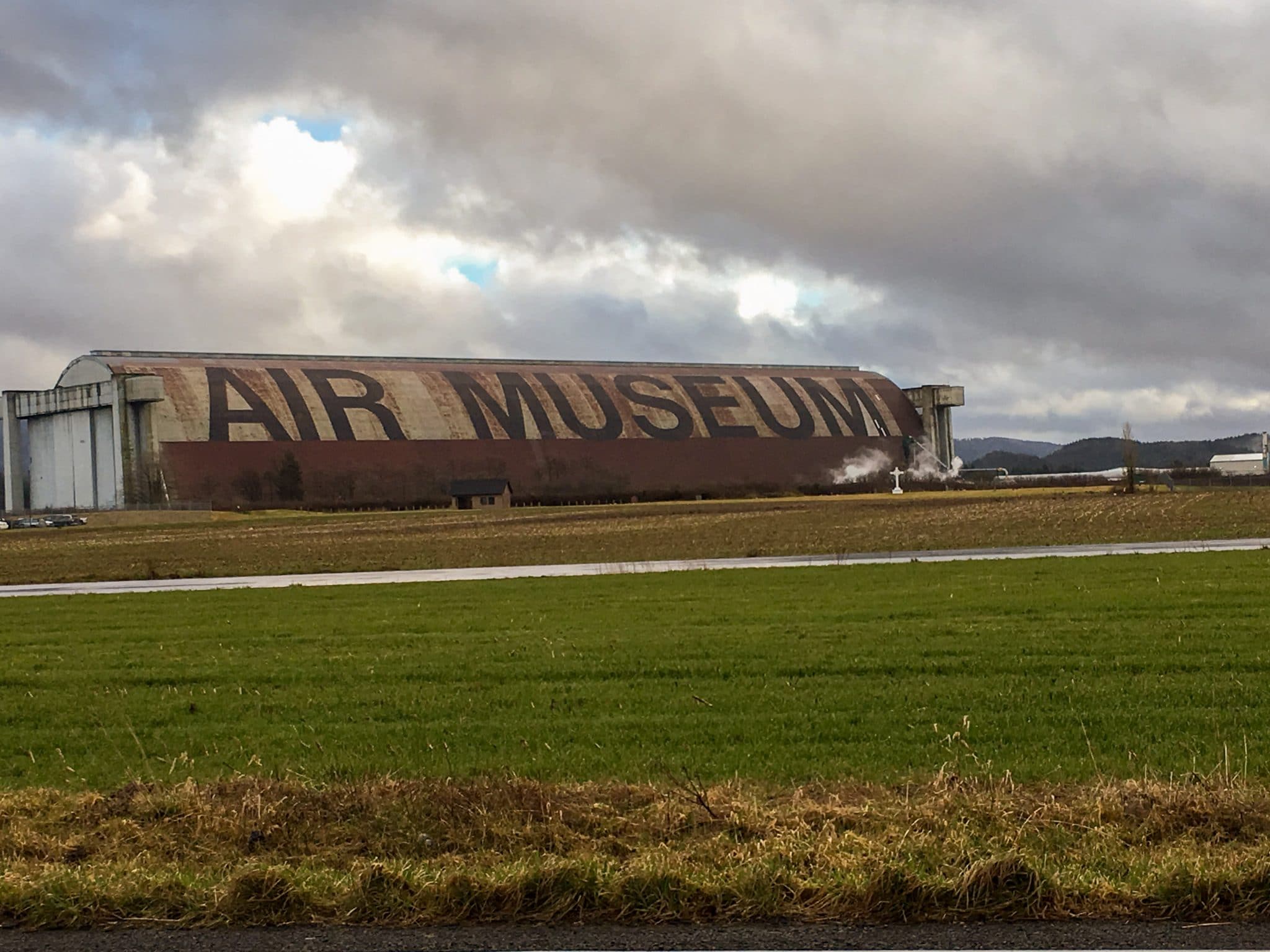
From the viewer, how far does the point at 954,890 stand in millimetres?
6621

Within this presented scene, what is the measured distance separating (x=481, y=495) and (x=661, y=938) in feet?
290

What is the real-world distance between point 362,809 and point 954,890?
3714mm

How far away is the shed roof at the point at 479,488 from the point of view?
94.1 metres

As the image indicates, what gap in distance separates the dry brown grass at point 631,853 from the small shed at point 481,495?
280 feet

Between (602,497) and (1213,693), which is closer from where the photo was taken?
(1213,693)

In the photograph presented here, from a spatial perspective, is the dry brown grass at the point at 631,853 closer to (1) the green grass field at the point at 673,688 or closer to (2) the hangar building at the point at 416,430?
(1) the green grass field at the point at 673,688

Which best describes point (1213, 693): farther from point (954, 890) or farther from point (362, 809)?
point (362, 809)

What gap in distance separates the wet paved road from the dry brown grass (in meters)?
20.0

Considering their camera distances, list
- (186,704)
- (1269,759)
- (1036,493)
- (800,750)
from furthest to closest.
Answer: (1036,493) < (186,704) < (800,750) < (1269,759)

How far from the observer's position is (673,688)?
42.5 ft

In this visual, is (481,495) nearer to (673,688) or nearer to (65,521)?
(65,521)

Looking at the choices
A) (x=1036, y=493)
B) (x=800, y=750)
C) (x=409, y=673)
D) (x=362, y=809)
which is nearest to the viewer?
(x=362, y=809)

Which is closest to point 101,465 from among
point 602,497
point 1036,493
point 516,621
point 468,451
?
point 468,451

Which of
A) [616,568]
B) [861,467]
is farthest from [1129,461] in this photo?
[616,568]
